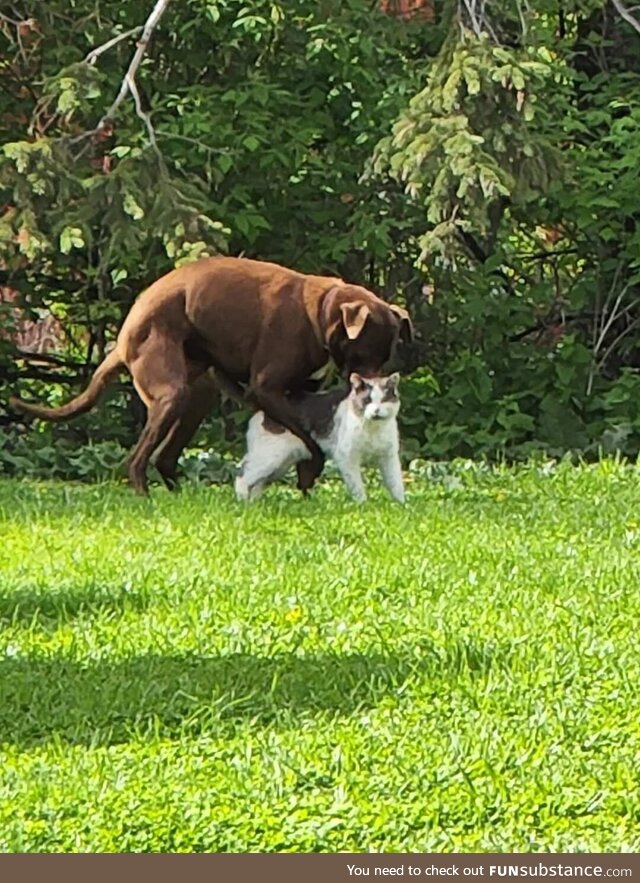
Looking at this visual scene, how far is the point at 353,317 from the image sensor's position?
30.4 feet

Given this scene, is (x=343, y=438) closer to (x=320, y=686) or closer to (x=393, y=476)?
(x=393, y=476)

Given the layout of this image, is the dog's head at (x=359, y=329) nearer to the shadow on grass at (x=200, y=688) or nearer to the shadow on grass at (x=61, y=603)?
the shadow on grass at (x=61, y=603)

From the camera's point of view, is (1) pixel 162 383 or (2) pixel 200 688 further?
(1) pixel 162 383

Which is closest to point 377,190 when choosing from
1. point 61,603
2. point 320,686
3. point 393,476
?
point 393,476

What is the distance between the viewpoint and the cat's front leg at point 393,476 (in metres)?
9.30

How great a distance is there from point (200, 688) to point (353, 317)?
421 cm

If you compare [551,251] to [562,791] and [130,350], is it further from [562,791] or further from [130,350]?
[562,791]

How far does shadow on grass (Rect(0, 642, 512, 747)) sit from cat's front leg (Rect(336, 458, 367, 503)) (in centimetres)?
362

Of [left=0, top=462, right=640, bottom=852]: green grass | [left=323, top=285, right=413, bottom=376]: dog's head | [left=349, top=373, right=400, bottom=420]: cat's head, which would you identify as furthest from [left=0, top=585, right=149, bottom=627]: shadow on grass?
[left=323, top=285, right=413, bottom=376]: dog's head

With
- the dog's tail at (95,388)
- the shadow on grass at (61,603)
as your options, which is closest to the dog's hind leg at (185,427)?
the dog's tail at (95,388)

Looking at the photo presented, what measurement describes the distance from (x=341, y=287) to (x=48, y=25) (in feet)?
17.7

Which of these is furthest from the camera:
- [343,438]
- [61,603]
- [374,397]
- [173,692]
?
[343,438]

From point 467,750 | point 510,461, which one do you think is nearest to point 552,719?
point 467,750

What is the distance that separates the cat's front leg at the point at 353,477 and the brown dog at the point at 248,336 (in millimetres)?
210
